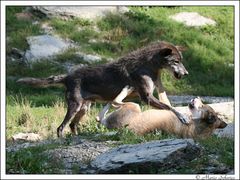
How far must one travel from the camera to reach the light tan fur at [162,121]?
10648mm

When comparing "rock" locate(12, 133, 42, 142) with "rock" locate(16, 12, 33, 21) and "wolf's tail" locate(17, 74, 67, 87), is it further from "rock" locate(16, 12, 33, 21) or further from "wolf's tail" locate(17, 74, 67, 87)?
"rock" locate(16, 12, 33, 21)

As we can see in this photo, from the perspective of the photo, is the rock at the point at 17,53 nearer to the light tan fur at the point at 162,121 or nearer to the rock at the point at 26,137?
the rock at the point at 26,137

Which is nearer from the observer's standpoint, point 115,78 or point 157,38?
point 115,78

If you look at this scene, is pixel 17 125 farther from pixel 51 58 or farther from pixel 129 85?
pixel 51 58

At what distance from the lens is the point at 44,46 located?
21703 millimetres

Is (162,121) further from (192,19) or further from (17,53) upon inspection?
(192,19)

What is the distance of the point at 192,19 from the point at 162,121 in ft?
48.9

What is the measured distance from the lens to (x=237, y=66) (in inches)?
465

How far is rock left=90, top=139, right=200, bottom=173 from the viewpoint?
26.7 ft

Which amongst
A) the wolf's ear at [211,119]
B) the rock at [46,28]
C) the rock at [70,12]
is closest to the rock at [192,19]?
the rock at [70,12]

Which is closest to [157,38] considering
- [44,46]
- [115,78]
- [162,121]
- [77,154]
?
[44,46]

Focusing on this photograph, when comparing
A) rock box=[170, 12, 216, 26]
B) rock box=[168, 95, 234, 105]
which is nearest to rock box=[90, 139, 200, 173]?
rock box=[168, 95, 234, 105]

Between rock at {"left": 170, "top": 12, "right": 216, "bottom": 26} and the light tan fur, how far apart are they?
13668 millimetres

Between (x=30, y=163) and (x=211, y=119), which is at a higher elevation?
(x=211, y=119)
